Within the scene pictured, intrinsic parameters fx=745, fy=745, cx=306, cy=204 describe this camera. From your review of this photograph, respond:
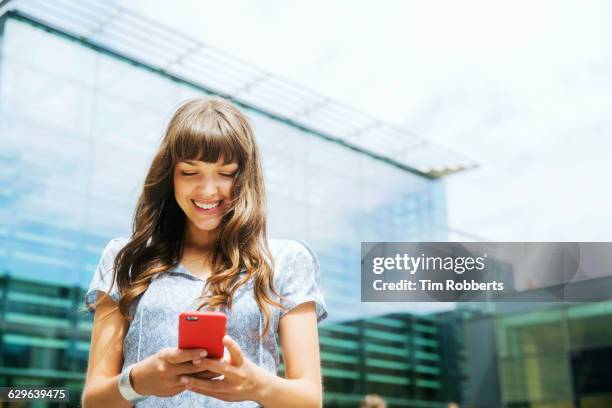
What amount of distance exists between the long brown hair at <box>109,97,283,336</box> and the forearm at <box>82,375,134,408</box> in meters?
0.09

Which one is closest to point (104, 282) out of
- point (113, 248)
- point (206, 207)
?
point (113, 248)

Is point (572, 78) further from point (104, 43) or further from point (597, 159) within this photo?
point (104, 43)

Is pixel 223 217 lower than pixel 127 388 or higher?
higher

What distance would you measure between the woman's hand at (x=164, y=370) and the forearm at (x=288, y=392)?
0.08 m

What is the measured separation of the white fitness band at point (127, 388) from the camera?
80 centimetres

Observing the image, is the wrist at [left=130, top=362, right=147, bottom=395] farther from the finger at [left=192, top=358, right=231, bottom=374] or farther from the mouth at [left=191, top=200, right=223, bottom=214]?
the mouth at [left=191, top=200, right=223, bottom=214]

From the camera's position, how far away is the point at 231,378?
0.75 m

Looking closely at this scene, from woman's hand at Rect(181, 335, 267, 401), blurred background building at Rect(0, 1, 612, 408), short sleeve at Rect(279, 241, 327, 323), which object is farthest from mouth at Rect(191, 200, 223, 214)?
blurred background building at Rect(0, 1, 612, 408)

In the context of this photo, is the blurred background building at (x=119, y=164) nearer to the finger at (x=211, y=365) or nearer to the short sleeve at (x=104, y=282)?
the short sleeve at (x=104, y=282)

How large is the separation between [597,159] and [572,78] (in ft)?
1.25

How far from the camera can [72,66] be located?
16.5ft

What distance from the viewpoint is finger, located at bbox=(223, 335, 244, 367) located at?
2.35 ft

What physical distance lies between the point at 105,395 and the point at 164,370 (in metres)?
0.14

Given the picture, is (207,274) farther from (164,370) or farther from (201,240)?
(164,370)
